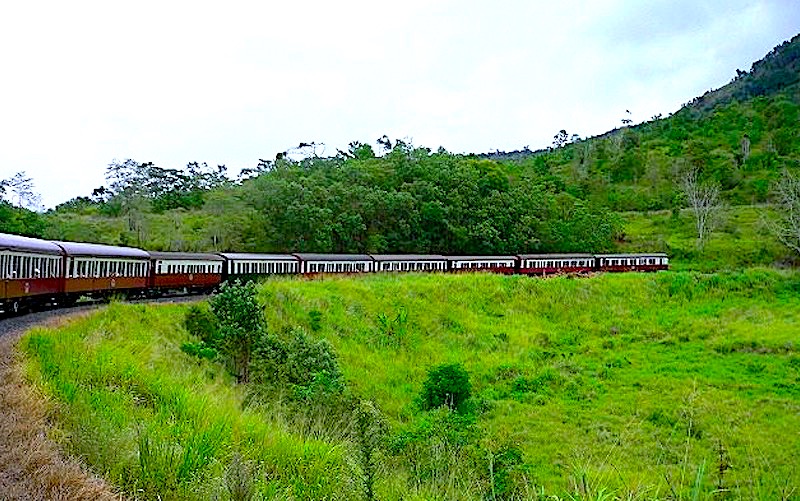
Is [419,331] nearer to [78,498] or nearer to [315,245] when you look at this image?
[315,245]

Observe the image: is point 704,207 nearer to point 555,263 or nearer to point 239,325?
point 555,263

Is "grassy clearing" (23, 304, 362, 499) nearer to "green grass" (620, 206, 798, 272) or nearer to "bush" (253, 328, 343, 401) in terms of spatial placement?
"bush" (253, 328, 343, 401)

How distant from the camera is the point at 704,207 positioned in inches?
2370

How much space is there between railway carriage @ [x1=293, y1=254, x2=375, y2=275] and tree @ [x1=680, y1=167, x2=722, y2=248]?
28.4 metres

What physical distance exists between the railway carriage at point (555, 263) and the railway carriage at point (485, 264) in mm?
742

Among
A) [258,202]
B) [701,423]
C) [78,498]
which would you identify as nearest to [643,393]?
[701,423]

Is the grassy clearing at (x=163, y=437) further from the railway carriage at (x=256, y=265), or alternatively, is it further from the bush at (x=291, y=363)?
the railway carriage at (x=256, y=265)

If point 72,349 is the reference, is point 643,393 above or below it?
below

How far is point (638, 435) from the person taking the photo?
16.6 metres

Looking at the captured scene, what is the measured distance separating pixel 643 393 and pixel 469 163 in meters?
34.1

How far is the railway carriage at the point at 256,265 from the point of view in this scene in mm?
32125

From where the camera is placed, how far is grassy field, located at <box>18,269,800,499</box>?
571 cm

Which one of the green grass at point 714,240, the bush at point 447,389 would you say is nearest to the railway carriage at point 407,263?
the green grass at point 714,240

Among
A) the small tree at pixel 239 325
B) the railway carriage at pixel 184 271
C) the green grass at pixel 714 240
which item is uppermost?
the green grass at pixel 714 240
